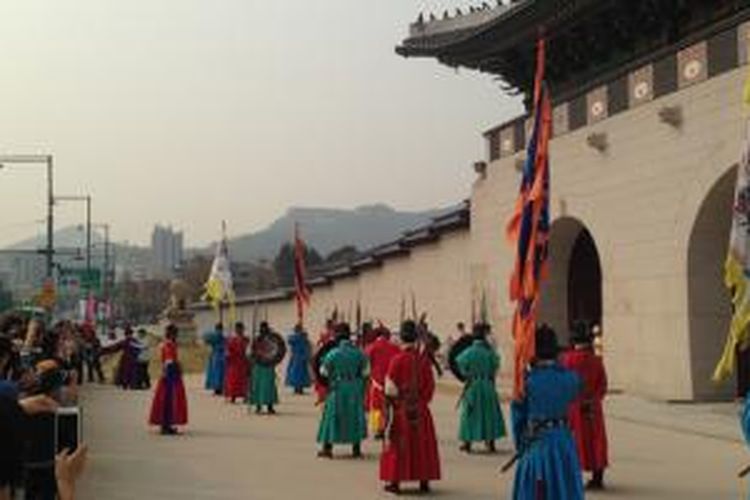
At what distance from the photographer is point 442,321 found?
122ft

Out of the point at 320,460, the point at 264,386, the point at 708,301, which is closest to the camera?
the point at 320,460

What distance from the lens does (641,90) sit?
2364 cm

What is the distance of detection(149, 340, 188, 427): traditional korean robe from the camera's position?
19875mm

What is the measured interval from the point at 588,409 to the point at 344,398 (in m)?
3.71

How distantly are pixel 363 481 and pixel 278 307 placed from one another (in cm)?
5108

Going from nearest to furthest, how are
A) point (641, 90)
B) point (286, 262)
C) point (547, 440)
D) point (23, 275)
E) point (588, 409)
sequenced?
1. point (547, 440)
2. point (588, 409)
3. point (641, 90)
4. point (23, 275)
5. point (286, 262)

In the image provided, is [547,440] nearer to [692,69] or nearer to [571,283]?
[692,69]

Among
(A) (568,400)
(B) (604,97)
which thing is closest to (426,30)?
(B) (604,97)

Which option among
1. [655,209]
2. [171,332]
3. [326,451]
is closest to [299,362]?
[171,332]

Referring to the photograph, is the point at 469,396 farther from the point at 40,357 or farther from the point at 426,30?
the point at 426,30

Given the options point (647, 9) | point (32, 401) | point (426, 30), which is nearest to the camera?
point (32, 401)

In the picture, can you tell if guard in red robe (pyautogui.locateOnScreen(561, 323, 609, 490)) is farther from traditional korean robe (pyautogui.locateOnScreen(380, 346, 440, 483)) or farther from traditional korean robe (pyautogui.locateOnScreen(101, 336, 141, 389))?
traditional korean robe (pyautogui.locateOnScreen(101, 336, 141, 389))

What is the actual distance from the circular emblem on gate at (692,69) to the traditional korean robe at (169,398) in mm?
9738

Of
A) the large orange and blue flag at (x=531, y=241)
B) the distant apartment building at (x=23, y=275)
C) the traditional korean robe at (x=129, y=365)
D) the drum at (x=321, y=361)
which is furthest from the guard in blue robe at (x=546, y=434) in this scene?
the distant apartment building at (x=23, y=275)
